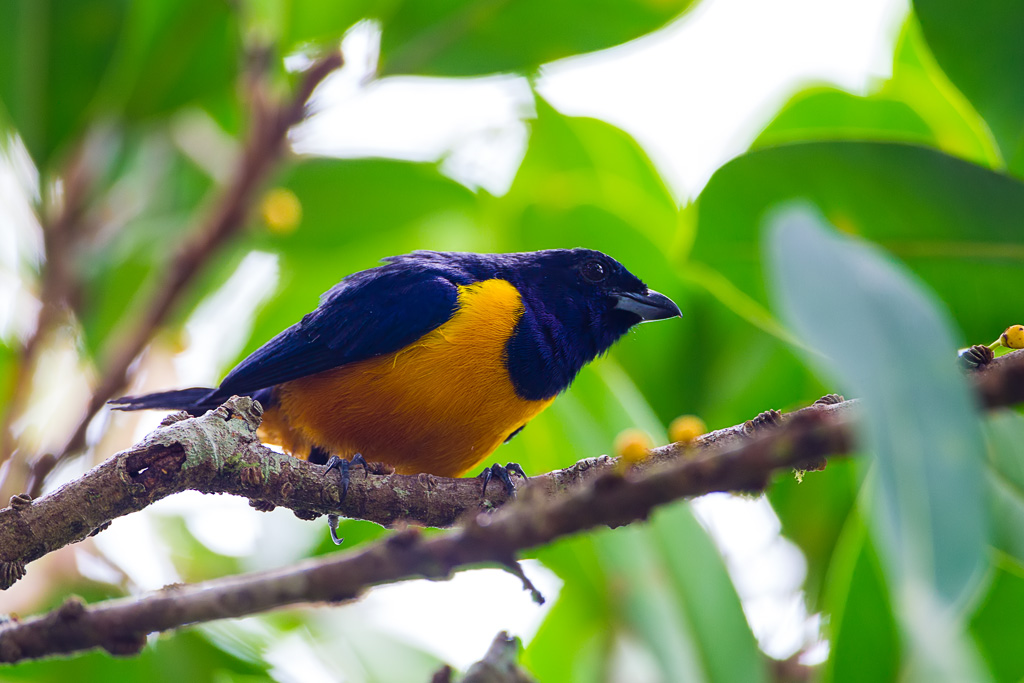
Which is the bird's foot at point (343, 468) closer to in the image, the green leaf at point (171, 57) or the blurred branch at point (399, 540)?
the blurred branch at point (399, 540)

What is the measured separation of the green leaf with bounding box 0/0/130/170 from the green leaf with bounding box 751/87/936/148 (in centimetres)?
327

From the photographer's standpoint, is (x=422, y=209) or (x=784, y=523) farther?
(x=422, y=209)

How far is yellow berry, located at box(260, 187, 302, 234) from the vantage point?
14.5ft

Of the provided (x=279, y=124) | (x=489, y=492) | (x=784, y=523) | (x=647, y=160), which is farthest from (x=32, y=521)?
(x=647, y=160)

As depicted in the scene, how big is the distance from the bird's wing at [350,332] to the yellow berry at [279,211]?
0.77 metres

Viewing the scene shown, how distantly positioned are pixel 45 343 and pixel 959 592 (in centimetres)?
438

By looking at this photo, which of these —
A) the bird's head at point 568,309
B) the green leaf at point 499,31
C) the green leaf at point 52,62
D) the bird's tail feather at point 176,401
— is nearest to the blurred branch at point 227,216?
the bird's tail feather at point 176,401

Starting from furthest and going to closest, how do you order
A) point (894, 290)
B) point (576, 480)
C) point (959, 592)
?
point (576, 480)
point (894, 290)
point (959, 592)

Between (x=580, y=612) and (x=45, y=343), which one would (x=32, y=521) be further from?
(x=45, y=343)

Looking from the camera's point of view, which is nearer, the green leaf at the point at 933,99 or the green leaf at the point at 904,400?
the green leaf at the point at 904,400

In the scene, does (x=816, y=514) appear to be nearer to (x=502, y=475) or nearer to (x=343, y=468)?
(x=502, y=475)

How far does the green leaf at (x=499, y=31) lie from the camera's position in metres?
4.12

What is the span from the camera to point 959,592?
0.94 metres

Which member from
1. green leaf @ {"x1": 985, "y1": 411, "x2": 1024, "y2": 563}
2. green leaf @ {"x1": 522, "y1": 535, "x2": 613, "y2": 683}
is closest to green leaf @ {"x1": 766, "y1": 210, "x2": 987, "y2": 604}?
green leaf @ {"x1": 985, "y1": 411, "x2": 1024, "y2": 563}
